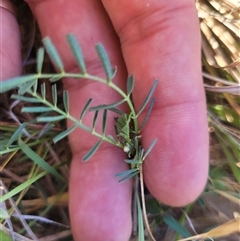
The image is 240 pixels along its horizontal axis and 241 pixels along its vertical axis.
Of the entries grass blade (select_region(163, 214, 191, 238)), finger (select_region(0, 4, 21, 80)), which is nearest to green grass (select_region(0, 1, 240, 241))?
grass blade (select_region(163, 214, 191, 238))

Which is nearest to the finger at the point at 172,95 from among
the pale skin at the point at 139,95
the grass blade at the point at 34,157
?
the pale skin at the point at 139,95

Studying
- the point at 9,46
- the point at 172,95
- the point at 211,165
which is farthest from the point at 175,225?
the point at 9,46

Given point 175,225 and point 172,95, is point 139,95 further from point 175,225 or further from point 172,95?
point 175,225

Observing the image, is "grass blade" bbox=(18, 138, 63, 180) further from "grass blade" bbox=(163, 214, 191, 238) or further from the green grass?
"grass blade" bbox=(163, 214, 191, 238)

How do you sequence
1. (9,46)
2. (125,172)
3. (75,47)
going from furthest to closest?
(9,46) → (125,172) → (75,47)

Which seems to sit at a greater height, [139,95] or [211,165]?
[139,95]

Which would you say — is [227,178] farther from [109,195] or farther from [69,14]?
[69,14]

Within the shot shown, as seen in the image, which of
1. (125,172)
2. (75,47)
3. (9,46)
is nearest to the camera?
(75,47)
